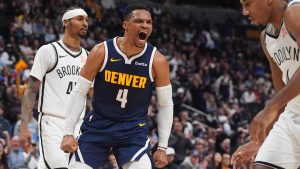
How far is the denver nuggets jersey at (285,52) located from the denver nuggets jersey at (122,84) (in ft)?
4.26

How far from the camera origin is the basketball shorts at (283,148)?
14.3ft

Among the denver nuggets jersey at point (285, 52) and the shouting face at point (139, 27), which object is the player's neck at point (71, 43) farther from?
the denver nuggets jersey at point (285, 52)

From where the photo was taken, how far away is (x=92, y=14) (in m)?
20.9

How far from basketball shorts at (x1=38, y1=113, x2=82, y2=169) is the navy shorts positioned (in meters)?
0.94

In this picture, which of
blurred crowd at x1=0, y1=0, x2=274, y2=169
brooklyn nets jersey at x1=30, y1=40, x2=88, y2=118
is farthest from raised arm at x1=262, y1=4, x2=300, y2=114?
blurred crowd at x1=0, y1=0, x2=274, y2=169

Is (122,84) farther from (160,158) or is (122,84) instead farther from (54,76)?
(54,76)

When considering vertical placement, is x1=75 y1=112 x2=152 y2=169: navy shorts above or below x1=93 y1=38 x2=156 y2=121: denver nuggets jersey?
below

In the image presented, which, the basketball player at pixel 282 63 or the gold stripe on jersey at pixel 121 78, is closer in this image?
the basketball player at pixel 282 63

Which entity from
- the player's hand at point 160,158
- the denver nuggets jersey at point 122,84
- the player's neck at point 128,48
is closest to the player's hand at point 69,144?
the denver nuggets jersey at point 122,84

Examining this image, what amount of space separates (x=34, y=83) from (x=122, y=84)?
153cm

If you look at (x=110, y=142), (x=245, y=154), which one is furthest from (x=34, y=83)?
(x=245, y=154)

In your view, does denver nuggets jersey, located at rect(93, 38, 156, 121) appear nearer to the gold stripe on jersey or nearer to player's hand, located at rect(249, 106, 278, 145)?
the gold stripe on jersey

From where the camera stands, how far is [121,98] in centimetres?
560

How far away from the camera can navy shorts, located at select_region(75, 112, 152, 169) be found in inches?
217
